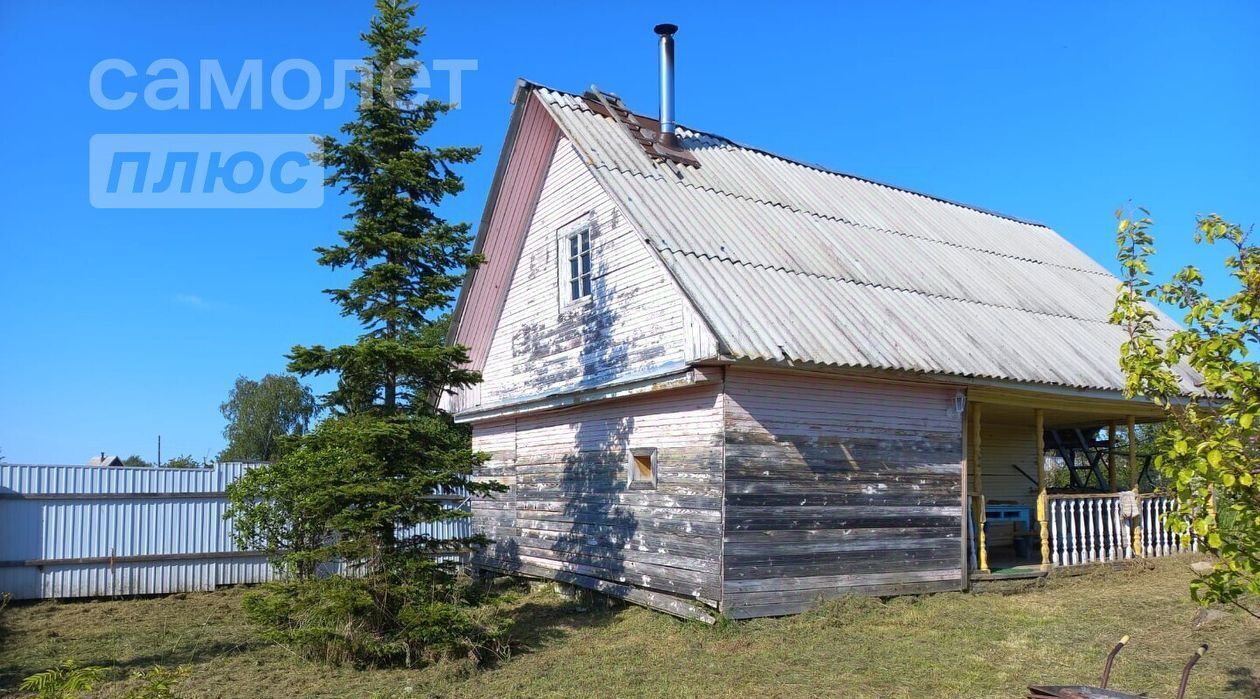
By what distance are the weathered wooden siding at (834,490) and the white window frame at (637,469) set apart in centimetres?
153

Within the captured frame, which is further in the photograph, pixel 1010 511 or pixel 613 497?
pixel 1010 511

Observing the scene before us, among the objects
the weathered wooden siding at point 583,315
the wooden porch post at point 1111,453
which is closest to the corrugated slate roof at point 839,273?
the weathered wooden siding at point 583,315

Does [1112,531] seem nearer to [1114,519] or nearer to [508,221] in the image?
[1114,519]

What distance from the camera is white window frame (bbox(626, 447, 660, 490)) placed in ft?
36.8

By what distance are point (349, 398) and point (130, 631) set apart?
4587mm

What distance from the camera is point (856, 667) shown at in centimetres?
822

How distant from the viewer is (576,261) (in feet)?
44.0

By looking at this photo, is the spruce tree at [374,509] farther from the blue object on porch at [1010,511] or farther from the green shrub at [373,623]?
the blue object on porch at [1010,511]

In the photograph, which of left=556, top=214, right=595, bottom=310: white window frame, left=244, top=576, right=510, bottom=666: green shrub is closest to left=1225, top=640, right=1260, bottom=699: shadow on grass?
left=244, top=576, right=510, bottom=666: green shrub

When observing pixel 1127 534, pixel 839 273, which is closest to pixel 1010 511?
pixel 1127 534

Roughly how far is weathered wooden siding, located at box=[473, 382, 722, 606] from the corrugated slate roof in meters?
1.46

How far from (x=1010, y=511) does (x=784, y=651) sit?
8.71 metres

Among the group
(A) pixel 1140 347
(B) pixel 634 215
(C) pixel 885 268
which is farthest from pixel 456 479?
(C) pixel 885 268

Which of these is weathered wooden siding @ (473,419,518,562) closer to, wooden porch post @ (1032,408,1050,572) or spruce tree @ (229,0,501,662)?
spruce tree @ (229,0,501,662)
